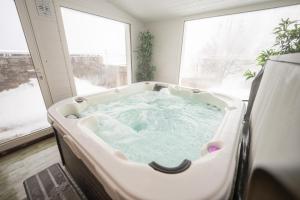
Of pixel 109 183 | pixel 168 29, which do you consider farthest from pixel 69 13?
pixel 109 183

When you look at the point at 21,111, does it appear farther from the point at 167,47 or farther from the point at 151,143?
the point at 167,47

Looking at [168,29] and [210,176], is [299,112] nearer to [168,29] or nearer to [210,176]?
[210,176]

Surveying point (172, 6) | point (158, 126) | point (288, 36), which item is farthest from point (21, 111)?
point (288, 36)

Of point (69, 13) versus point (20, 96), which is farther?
point (69, 13)

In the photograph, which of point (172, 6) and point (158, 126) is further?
point (172, 6)

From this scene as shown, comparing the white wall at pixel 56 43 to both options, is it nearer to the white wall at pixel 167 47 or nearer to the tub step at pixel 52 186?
the tub step at pixel 52 186

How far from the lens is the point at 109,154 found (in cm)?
73

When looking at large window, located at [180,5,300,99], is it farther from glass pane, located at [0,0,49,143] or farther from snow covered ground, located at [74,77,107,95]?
→ glass pane, located at [0,0,49,143]

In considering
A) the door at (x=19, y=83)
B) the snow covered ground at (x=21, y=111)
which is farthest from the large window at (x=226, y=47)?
the snow covered ground at (x=21, y=111)

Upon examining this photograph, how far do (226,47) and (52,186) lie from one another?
146 inches

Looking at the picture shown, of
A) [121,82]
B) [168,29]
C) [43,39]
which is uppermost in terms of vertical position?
[168,29]

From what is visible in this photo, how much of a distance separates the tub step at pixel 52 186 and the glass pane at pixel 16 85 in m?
0.86

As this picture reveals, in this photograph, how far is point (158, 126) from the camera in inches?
55.7

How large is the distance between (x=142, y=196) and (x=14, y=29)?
2.16 metres
